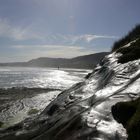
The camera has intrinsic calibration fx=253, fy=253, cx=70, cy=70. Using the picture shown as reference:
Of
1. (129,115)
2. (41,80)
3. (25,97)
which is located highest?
(41,80)

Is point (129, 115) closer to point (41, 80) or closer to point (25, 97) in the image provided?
point (25, 97)

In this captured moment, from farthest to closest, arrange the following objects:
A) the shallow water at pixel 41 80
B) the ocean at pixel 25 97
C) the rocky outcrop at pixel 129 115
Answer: the shallow water at pixel 41 80
the ocean at pixel 25 97
the rocky outcrop at pixel 129 115

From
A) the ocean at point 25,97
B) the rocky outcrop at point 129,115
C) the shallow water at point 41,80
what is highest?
the shallow water at point 41,80

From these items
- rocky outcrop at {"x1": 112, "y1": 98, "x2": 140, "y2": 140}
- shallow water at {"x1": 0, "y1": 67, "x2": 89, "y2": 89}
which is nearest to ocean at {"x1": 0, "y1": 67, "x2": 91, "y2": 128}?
shallow water at {"x1": 0, "y1": 67, "x2": 89, "y2": 89}

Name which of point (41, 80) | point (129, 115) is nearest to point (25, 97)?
point (129, 115)

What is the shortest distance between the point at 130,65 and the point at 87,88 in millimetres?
2939

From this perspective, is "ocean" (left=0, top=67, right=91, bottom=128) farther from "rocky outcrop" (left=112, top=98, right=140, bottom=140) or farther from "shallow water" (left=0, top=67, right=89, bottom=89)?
"rocky outcrop" (left=112, top=98, right=140, bottom=140)

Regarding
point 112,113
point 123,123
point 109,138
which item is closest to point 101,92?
point 112,113

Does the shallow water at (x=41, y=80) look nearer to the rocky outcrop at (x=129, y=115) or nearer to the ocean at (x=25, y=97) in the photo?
the ocean at (x=25, y=97)

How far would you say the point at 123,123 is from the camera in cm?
851

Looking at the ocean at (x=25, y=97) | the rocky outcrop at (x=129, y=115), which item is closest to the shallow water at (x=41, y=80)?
the ocean at (x=25, y=97)

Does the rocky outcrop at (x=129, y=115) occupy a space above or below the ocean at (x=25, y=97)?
above

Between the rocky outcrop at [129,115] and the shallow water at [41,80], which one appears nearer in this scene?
the rocky outcrop at [129,115]

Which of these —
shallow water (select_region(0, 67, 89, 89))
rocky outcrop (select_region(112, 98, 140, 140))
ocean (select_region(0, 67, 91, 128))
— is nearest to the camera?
rocky outcrop (select_region(112, 98, 140, 140))
